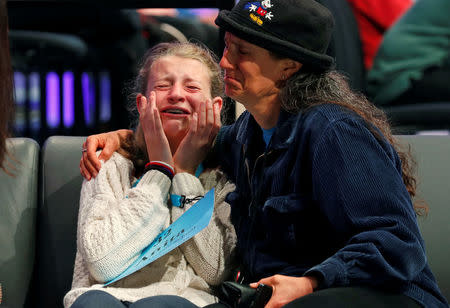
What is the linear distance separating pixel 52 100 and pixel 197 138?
1613 millimetres

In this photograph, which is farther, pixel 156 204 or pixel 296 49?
pixel 156 204

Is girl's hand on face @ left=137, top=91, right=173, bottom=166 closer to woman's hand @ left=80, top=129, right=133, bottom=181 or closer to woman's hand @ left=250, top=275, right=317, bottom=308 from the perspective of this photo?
woman's hand @ left=80, top=129, right=133, bottom=181

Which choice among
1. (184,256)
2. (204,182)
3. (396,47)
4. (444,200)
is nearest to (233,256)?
(184,256)

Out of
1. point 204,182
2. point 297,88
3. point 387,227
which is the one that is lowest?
point 204,182

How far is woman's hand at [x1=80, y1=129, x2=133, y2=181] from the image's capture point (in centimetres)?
173

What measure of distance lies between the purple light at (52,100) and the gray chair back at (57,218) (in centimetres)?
120

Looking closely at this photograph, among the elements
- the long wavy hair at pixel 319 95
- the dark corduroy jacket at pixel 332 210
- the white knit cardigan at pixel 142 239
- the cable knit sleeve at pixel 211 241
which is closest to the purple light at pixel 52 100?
the white knit cardigan at pixel 142 239

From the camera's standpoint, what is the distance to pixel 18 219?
1.83m

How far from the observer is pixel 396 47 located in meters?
3.36

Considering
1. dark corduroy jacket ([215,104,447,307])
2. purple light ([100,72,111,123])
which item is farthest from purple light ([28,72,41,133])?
dark corduroy jacket ([215,104,447,307])

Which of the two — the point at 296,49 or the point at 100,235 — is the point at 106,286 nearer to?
the point at 100,235

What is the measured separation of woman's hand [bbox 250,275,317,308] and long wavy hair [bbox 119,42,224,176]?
2.42 ft

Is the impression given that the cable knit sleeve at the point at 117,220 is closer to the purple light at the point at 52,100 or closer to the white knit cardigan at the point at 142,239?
the white knit cardigan at the point at 142,239

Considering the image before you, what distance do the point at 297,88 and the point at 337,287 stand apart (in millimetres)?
468
